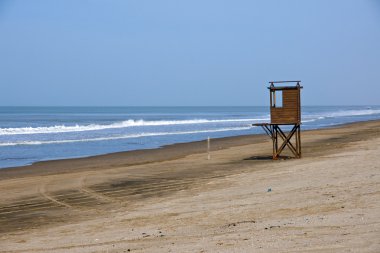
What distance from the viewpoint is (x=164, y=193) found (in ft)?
51.4

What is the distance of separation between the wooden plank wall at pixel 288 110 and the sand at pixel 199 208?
167 cm

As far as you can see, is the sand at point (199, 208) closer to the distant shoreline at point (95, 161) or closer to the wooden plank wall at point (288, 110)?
the distant shoreline at point (95, 161)

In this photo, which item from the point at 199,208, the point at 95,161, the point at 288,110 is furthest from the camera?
the point at 95,161

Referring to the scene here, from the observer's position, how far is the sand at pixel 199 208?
8.95 metres

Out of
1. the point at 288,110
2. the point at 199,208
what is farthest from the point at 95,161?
the point at 199,208

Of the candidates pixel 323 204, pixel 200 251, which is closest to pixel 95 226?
pixel 200 251

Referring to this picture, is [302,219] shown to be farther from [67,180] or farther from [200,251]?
[67,180]

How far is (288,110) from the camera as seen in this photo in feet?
74.3

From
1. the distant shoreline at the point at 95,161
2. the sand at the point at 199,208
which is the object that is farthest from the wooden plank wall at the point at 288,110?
the distant shoreline at the point at 95,161

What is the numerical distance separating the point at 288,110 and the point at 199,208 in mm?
11094

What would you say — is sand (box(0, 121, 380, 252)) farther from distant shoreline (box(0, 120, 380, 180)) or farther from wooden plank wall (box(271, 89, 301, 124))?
wooden plank wall (box(271, 89, 301, 124))

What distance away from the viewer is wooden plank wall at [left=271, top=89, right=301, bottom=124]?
2245 centimetres

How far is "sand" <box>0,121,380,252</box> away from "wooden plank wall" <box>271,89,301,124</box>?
1.67 metres

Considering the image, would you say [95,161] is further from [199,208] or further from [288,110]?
[199,208]
